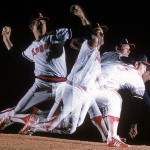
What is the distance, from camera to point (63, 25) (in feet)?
28.6

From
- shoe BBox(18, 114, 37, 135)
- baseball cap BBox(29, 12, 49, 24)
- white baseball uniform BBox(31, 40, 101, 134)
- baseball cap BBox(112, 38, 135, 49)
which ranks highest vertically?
baseball cap BBox(29, 12, 49, 24)

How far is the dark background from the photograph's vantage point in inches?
343

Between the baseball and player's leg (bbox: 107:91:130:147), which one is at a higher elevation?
the baseball

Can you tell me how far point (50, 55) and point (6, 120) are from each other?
154 centimetres

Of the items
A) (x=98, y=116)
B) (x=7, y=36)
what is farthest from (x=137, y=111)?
(x=7, y=36)

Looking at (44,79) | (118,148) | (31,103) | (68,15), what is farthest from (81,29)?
(118,148)

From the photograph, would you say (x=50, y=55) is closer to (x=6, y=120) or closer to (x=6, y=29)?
(x=6, y=29)

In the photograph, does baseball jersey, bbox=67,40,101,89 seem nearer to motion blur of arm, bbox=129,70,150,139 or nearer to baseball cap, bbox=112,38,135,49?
baseball cap, bbox=112,38,135,49

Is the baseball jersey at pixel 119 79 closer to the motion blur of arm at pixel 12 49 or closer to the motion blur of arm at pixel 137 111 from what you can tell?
the motion blur of arm at pixel 137 111

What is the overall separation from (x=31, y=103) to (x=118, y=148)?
6.27 feet

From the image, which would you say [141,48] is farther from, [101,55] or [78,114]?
[78,114]

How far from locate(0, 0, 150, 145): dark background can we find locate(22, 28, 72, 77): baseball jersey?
16 centimetres

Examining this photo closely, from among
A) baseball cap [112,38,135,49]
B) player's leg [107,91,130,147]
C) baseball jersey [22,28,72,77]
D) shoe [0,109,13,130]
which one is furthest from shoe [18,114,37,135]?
baseball cap [112,38,135,49]

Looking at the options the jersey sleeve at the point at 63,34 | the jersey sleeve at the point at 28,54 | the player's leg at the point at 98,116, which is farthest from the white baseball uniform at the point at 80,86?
the jersey sleeve at the point at 28,54
